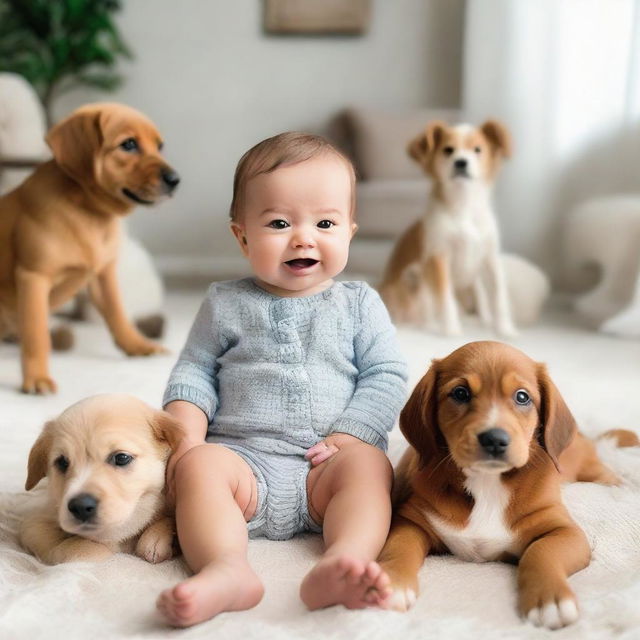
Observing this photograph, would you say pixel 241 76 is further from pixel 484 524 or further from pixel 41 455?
pixel 484 524

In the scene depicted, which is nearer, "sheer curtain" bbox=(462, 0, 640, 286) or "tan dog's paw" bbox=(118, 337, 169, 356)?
"tan dog's paw" bbox=(118, 337, 169, 356)

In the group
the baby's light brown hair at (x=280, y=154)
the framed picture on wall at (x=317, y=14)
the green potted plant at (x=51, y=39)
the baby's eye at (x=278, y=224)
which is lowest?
the baby's eye at (x=278, y=224)

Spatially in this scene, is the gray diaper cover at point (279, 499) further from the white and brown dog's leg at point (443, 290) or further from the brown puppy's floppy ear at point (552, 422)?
the white and brown dog's leg at point (443, 290)

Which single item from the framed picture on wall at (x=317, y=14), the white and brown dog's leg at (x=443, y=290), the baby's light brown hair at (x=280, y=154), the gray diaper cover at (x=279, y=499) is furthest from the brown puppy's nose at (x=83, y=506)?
the framed picture on wall at (x=317, y=14)

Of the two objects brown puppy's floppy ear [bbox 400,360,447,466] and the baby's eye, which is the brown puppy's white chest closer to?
brown puppy's floppy ear [bbox 400,360,447,466]

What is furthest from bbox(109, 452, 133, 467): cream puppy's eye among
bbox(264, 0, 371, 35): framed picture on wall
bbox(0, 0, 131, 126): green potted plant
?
bbox(264, 0, 371, 35): framed picture on wall

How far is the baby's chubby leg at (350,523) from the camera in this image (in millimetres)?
803

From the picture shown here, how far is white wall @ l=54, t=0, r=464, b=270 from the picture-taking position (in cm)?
406

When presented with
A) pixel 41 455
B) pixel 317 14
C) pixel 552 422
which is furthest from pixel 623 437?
pixel 317 14

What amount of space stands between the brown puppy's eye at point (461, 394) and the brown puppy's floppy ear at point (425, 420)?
0.04m

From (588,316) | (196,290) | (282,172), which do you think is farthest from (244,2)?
(282,172)

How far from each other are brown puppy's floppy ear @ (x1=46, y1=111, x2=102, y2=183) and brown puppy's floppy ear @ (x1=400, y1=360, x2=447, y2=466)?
1.26 metres

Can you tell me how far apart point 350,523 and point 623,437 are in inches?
24.5

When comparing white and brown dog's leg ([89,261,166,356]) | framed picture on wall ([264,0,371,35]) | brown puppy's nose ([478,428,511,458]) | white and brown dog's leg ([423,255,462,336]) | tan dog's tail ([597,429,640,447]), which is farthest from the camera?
framed picture on wall ([264,0,371,35])
